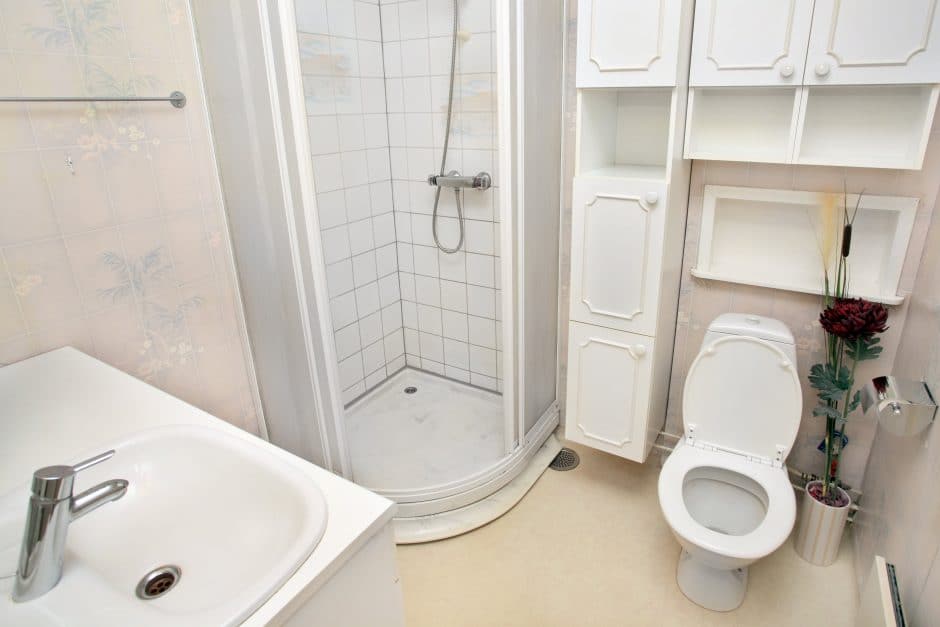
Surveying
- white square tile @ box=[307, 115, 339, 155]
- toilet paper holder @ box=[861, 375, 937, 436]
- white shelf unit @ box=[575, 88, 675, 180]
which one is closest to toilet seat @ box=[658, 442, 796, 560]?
toilet paper holder @ box=[861, 375, 937, 436]

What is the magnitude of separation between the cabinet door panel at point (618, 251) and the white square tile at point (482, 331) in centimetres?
80

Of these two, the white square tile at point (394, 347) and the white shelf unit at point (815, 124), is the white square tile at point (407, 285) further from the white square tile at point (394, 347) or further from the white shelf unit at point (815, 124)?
the white shelf unit at point (815, 124)

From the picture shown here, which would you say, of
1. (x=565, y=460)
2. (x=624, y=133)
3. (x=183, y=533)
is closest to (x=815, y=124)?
(x=624, y=133)

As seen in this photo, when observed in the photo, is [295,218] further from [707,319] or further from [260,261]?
[707,319]

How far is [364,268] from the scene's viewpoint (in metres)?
2.81

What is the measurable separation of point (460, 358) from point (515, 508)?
3.17ft

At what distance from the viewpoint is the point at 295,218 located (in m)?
1.67

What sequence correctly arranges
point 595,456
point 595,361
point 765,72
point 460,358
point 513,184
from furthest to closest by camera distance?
point 460,358 → point 595,456 → point 595,361 → point 513,184 → point 765,72

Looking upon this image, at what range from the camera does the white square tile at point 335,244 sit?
2.58 meters

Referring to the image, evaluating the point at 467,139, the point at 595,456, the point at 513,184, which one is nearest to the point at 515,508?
the point at 595,456

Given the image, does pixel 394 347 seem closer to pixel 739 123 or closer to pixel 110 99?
pixel 110 99

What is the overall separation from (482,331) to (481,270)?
1.08 feet

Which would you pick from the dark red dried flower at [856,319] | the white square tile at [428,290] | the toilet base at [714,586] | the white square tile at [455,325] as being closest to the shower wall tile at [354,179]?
the white square tile at [428,290]

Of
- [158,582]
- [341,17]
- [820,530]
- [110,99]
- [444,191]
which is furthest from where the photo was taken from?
[444,191]
